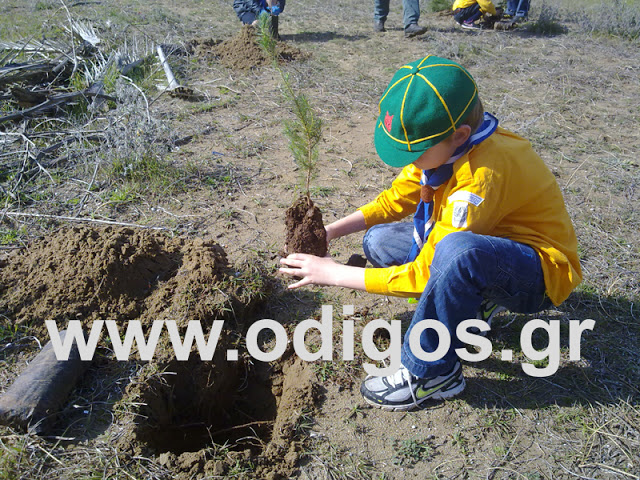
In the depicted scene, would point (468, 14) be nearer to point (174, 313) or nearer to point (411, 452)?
point (174, 313)

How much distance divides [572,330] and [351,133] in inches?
107

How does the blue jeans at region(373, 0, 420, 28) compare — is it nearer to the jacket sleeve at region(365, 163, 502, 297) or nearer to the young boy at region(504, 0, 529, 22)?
the young boy at region(504, 0, 529, 22)

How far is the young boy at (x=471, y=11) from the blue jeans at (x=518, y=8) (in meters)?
0.50

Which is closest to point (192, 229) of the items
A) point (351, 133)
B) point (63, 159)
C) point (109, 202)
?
point (109, 202)

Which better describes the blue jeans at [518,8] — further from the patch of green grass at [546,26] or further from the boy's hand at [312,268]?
the boy's hand at [312,268]

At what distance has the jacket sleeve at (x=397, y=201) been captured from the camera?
8.27 ft

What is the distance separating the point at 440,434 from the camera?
7.15ft

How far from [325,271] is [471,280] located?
0.60 metres

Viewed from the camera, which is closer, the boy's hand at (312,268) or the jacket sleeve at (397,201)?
the boy's hand at (312,268)

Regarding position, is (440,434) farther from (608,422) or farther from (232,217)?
(232,217)

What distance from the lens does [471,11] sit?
808cm

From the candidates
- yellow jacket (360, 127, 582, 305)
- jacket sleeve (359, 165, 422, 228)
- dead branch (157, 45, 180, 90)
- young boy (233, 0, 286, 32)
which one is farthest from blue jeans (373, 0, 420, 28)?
yellow jacket (360, 127, 582, 305)

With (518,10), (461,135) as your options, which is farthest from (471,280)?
(518,10)

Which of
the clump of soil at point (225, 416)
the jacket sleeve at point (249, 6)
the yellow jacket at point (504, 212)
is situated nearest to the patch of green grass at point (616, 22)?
the jacket sleeve at point (249, 6)
